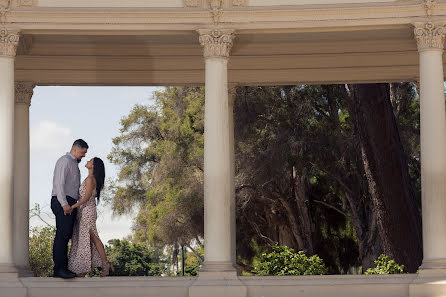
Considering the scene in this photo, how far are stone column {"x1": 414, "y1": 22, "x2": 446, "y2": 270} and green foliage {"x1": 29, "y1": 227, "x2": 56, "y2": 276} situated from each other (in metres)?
95.5

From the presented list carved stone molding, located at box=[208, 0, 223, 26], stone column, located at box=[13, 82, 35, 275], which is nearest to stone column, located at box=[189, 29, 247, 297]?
carved stone molding, located at box=[208, 0, 223, 26]

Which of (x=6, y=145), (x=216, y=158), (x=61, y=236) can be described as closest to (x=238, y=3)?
(x=216, y=158)

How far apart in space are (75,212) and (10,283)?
192 inches

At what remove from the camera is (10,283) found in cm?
4328

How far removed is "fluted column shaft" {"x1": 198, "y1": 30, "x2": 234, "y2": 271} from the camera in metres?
44.3

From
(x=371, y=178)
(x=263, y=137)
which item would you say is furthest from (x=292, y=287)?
(x=263, y=137)

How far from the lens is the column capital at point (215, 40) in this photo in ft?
149

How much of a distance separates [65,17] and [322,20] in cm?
1335

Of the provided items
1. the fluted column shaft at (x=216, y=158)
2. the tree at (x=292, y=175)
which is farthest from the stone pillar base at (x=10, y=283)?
the tree at (x=292, y=175)

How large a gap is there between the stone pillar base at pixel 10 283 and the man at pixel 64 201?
1976mm

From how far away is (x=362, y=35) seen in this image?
50.0m

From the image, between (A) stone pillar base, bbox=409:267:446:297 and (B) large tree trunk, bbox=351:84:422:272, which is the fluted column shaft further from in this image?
(B) large tree trunk, bbox=351:84:422:272

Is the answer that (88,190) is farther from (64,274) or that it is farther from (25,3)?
(25,3)

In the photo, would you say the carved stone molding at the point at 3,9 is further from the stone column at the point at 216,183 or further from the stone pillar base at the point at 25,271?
the stone pillar base at the point at 25,271
